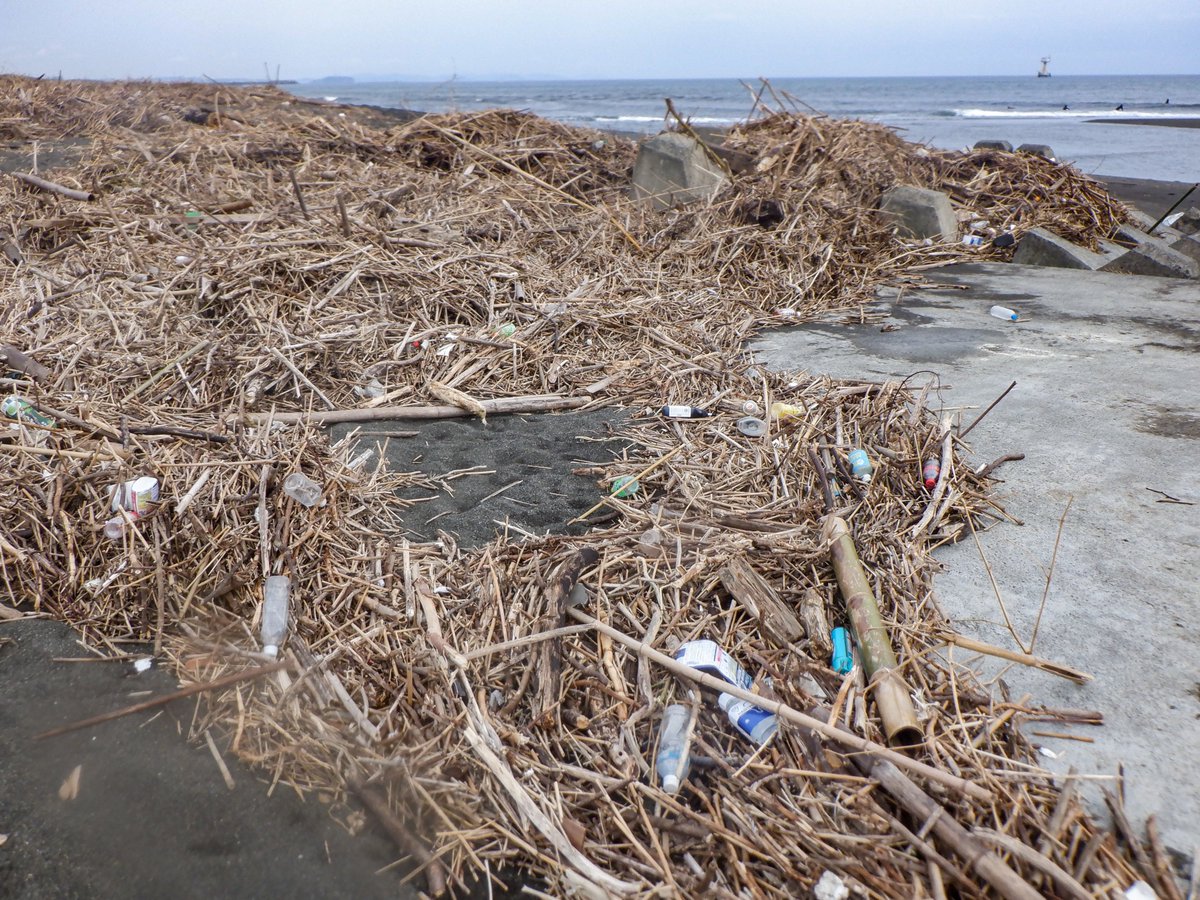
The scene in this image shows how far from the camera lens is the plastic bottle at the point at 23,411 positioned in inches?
115

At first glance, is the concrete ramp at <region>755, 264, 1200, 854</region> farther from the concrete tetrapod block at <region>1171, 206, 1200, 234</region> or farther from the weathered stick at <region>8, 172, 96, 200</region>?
the weathered stick at <region>8, 172, 96, 200</region>

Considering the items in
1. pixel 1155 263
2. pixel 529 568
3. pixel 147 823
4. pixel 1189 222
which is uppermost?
pixel 1189 222

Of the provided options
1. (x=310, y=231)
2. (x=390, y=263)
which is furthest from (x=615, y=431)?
(x=310, y=231)

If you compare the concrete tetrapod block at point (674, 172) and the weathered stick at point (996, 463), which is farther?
the concrete tetrapod block at point (674, 172)

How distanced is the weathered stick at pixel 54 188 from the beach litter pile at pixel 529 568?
0.35 meters

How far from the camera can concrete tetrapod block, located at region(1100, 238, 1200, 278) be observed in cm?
589

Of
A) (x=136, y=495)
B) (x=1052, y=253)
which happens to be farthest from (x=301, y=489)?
(x=1052, y=253)

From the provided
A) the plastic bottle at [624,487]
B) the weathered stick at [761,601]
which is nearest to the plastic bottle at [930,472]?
the weathered stick at [761,601]

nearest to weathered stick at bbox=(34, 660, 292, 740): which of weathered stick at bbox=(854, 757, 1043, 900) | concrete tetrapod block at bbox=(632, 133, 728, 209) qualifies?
weathered stick at bbox=(854, 757, 1043, 900)

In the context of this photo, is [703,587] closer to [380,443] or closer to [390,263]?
[380,443]

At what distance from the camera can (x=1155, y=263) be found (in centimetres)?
600

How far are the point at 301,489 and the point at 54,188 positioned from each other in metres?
4.47

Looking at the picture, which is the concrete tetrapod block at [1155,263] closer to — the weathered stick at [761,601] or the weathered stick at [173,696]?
the weathered stick at [761,601]

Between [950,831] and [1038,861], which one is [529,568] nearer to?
[950,831]
